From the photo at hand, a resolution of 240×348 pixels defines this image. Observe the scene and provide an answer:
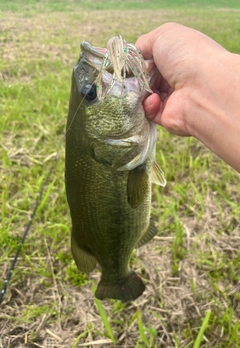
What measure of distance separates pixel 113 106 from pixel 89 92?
0.36 feet

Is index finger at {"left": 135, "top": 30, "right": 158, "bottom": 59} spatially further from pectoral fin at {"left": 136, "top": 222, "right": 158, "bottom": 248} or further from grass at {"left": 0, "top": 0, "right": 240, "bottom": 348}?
grass at {"left": 0, "top": 0, "right": 240, "bottom": 348}

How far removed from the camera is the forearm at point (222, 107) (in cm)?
130

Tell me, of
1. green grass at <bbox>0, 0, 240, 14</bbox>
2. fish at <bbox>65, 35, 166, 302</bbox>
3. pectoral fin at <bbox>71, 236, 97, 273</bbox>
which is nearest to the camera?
fish at <bbox>65, 35, 166, 302</bbox>

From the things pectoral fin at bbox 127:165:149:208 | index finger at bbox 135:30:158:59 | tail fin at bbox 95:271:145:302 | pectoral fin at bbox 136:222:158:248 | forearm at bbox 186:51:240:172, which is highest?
index finger at bbox 135:30:158:59

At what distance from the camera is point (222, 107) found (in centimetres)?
134

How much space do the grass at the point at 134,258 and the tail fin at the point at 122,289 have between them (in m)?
0.10

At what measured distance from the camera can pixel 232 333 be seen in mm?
1808

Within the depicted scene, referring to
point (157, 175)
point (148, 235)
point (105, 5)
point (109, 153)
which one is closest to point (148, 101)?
point (109, 153)

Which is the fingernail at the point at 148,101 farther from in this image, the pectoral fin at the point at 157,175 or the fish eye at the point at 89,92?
the pectoral fin at the point at 157,175

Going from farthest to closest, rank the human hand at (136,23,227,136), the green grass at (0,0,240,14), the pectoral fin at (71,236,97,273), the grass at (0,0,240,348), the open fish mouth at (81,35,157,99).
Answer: the green grass at (0,0,240,14) < the grass at (0,0,240,348) < the pectoral fin at (71,236,97,273) < the human hand at (136,23,227,136) < the open fish mouth at (81,35,157,99)

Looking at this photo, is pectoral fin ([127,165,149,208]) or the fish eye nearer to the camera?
the fish eye

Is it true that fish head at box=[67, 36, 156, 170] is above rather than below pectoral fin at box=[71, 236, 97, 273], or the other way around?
above

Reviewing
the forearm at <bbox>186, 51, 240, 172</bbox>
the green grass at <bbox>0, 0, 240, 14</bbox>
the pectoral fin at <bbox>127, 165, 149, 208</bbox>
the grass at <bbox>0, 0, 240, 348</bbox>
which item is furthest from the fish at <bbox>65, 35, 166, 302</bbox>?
the green grass at <bbox>0, 0, 240, 14</bbox>

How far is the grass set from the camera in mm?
1983
